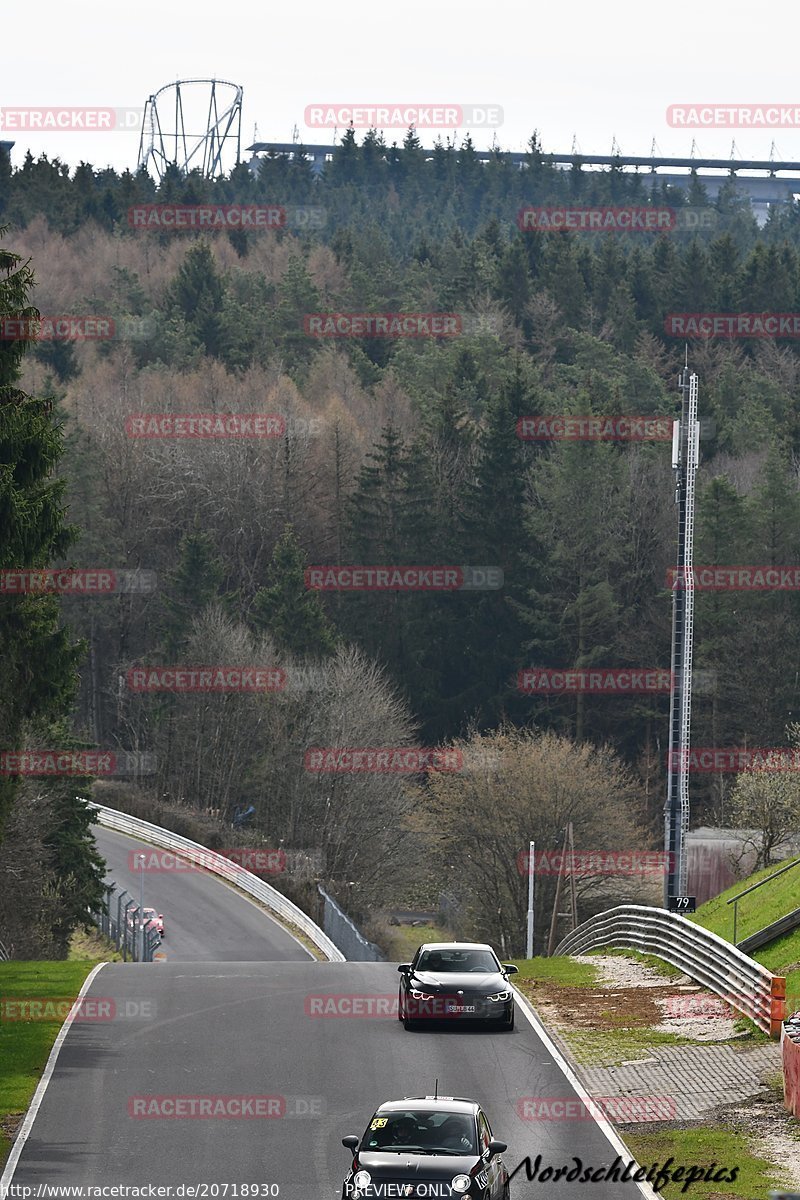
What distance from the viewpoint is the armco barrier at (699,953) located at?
977 inches

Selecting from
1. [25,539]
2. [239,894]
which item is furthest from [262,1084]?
[239,894]

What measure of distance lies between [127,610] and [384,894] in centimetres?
2950

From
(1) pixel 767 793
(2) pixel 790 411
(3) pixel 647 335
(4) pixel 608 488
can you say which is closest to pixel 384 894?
(1) pixel 767 793

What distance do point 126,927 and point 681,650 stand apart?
2594 centimetres

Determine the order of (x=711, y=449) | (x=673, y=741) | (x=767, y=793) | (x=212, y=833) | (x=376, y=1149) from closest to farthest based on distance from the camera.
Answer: (x=376, y=1149) → (x=673, y=741) → (x=767, y=793) → (x=212, y=833) → (x=711, y=449)

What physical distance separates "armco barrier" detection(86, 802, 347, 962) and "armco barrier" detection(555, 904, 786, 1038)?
15.1 m

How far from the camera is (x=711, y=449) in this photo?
100000 mm

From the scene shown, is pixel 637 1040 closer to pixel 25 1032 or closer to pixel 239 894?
pixel 25 1032

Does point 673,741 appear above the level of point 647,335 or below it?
below

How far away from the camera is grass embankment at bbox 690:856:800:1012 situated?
2852 cm

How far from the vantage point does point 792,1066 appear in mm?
20094

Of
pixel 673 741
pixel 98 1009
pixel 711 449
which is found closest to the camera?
pixel 98 1009

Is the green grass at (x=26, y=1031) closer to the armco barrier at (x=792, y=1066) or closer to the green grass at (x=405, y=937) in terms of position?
the armco barrier at (x=792, y=1066)

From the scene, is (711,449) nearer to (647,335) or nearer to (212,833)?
(647,335)
